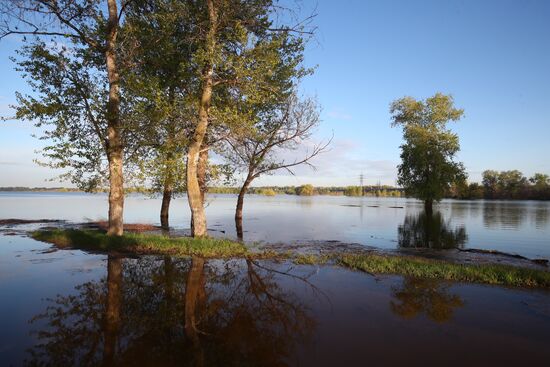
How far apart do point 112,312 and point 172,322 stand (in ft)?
5.46

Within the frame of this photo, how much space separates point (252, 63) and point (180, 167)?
6.49m

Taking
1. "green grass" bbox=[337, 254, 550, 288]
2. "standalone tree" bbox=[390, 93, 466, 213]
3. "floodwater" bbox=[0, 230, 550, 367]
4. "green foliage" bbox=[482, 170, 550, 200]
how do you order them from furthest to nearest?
"green foliage" bbox=[482, 170, 550, 200]
"standalone tree" bbox=[390, 93, 466, 213]
"green grass" bbox=[337, 254, 550, 288]
"floodwater" bbox=[0, 230, 550, 367]

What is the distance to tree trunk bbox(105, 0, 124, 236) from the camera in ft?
54.6

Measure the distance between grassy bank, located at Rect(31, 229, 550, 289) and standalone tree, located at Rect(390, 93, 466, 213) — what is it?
43.3 m

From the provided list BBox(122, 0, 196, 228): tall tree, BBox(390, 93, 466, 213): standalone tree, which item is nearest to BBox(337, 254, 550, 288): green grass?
BBox(122, 0, 196, 228): tall tree

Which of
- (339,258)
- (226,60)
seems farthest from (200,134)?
(339,258)

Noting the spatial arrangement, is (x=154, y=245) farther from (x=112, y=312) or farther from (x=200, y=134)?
(x=112, y=312)

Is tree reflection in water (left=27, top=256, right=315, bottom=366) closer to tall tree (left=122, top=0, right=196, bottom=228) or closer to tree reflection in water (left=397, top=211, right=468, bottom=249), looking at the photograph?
tall tree (left=122, top=0, right=196, bottom=228)

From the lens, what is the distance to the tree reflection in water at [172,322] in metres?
5.71

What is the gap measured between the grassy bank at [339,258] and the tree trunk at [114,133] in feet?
4.52

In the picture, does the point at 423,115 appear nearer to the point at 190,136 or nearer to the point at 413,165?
the point at 413,165

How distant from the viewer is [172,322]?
7094 mm

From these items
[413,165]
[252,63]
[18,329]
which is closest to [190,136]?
[252,63]

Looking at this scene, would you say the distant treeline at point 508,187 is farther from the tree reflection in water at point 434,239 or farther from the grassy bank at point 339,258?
the grassy bank at point 339,258
